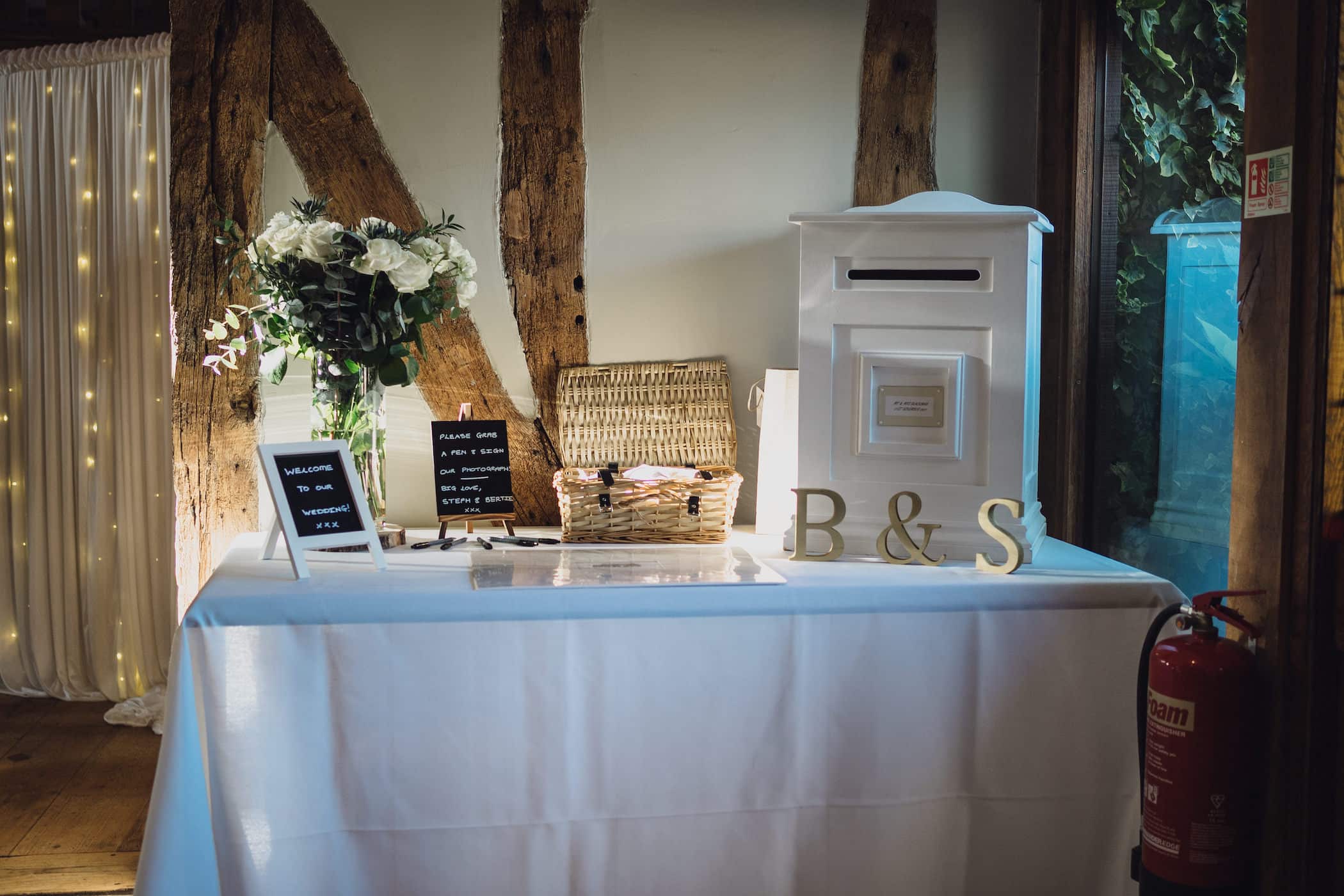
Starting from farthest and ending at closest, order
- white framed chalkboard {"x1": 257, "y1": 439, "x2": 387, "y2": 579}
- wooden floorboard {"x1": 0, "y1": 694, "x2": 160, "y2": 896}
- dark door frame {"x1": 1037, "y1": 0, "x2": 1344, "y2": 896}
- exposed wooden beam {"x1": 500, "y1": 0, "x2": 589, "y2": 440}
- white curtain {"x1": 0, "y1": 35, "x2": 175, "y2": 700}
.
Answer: white curtain {"x1": 0, "y1": 35, "x2": 175, "y2": 700}, exposed wooden beam {"x1": 500, "y1": 0, "x2": 589, "y2": 440}, wooden floorboard {"x1": 0, "y1": 694, "x2": 160, "y2": 896}, white framed chalkboard {"x1": 257, "y1": 439, "x2": 387, "y2": 579}, dark door frame {"x1": 1037, "y1": 0, "x2": 1344, "y2": 896}

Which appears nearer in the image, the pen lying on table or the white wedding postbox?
the white wedding postbox

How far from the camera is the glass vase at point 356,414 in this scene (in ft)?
6.57

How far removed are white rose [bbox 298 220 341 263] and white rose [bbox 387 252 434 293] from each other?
111 mm

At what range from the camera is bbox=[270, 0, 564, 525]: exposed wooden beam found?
230 centimetres

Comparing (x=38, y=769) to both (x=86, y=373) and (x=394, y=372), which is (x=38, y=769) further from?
(x=394, y=372)

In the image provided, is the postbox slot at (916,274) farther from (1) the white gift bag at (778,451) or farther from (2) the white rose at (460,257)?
(2) the white rose at (460,257)

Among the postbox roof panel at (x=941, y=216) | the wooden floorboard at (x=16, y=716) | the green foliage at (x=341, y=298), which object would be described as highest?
the postbox roof panel at (x=941, y=216)

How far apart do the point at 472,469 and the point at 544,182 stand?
2.29ft

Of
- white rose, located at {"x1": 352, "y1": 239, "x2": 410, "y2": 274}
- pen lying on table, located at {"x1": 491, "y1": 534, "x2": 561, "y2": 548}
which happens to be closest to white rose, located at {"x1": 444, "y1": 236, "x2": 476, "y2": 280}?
white rose, located at {"x1": 352, "y1": 239, "x2": 410, "y2": 274}

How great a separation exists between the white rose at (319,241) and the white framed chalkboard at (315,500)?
343 millimetres

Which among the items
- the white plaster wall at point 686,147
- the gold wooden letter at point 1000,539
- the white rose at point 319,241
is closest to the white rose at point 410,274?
the white rose at point 319,241

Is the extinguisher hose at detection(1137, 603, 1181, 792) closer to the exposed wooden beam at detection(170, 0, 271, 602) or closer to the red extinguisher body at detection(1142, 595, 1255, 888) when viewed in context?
the red extinguisher body at detection(1142, 595, 1255, 888)

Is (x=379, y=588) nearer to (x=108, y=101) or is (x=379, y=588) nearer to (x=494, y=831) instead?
(x=494, y=831)

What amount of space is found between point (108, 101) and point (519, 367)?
5.24ft
